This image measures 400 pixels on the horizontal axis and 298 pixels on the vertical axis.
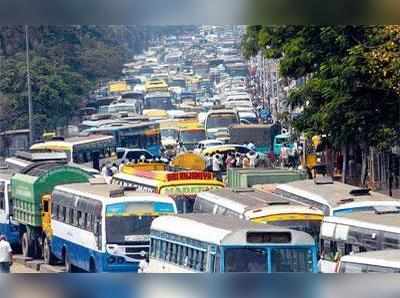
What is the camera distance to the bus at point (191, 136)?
12562mm

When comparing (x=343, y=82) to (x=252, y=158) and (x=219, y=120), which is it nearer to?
(x=252, y=158)

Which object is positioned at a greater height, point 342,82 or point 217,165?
point 342,82

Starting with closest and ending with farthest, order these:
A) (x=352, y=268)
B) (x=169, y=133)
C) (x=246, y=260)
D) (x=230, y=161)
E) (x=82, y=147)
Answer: (x=352, y=268) → (x=246, y=260) → (x=82, y=147) → (x=230, y=161) → (x=169, y=133)

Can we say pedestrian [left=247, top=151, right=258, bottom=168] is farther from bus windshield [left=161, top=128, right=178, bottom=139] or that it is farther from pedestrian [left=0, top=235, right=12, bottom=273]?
pedestrian [left=0, top=235, right=12, bottom=273]

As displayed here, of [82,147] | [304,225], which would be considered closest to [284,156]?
[82,147]

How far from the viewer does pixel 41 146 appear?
32.2 ft

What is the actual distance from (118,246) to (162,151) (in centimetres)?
392

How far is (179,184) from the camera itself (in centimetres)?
920

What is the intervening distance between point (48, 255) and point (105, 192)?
0.89m

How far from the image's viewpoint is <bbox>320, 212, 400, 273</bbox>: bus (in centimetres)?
706

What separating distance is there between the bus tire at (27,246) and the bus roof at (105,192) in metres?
0.51

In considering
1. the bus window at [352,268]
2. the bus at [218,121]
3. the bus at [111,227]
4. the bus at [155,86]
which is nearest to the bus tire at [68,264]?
the bus at [111,227]

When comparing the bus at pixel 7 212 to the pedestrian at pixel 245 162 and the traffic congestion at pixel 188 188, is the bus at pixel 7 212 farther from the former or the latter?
the pedestrian at pixel 245 162

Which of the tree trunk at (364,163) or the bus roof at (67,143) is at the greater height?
the bus roof at (67,143)
